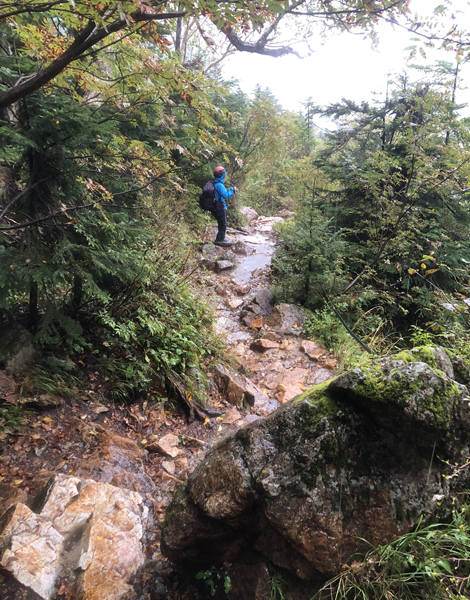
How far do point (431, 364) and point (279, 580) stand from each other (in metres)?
1.83

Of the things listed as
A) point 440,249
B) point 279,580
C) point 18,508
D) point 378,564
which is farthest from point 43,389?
point 440,249

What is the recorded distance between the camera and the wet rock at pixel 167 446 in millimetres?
3691

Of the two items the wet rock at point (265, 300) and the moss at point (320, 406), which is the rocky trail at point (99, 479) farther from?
the wet rock at point (265, 300)

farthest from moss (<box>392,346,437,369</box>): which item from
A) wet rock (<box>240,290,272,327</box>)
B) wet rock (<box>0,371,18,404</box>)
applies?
wet rock (<box>240,290,272,327</box>)

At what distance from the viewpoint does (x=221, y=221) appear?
10.5 m

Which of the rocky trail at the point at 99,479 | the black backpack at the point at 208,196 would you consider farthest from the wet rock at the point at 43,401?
the black backpack at the point at 208,196

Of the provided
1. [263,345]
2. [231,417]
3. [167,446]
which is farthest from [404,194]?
[167,446]

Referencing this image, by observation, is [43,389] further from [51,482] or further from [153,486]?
[153,486]

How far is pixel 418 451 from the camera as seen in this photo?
6.65 ft

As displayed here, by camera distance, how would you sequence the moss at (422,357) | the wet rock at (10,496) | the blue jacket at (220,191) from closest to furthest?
Result: the moss at (422,357) → the wet rock at (10,496) → the blue jacket at (220,191)

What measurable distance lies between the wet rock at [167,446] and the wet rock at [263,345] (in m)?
3.08

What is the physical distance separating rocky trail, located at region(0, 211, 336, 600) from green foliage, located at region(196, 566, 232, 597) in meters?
0.25

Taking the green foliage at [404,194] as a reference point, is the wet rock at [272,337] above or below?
below

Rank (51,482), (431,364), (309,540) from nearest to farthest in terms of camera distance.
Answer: (309,540)
(431,364)
(51,482)
